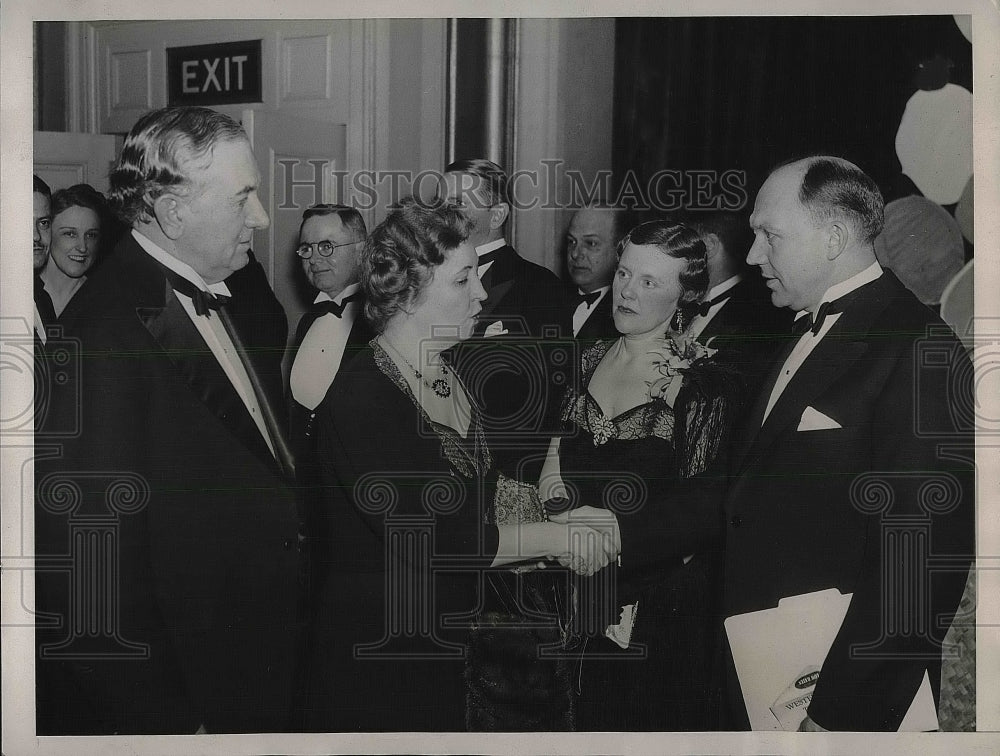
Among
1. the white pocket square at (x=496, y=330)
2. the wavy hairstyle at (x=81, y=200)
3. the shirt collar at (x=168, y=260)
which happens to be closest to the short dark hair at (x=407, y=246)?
the white pocket square at (x=496, y=330)

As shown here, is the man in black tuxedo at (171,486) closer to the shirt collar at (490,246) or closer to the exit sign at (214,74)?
the exit sign at (214,74)

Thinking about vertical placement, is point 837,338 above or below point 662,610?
above

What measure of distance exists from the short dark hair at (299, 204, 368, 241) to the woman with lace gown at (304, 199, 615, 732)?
1.4 inches

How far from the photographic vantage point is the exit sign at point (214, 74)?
240cm

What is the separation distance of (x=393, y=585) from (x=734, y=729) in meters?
1.01

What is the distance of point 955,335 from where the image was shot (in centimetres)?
246

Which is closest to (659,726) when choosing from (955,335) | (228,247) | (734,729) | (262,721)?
(734,729)

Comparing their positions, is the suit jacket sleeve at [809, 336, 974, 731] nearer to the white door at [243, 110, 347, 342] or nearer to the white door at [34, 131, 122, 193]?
the white door at [243, 110, 347, 342]

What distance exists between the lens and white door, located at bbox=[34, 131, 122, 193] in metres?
2.40

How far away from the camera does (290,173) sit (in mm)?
2400

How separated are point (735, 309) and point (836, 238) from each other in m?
0.33

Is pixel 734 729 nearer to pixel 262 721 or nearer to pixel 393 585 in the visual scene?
pixel 393 585

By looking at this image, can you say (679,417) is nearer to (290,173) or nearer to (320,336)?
(320,336)

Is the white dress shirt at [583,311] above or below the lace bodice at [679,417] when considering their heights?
above
